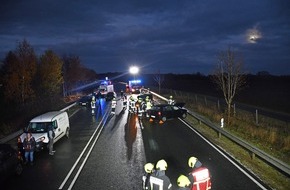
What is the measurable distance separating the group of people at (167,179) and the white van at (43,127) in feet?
30.7

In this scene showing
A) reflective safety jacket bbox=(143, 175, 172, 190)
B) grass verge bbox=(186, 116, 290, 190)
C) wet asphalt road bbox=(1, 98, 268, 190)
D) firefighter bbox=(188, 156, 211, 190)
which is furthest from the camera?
wet asphalt road bbox=(1, 98, 268, 190)

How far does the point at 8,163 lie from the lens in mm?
11469

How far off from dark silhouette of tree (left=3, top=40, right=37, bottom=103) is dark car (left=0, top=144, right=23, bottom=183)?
26081mm

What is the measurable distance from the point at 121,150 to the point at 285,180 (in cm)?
776

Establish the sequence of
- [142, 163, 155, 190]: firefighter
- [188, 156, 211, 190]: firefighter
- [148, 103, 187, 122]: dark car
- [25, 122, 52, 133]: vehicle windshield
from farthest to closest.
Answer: [148, 103, 187, 122]: dark car
[25, 122, 52, 133]: vehicle windshield
[188, 156, 211, 190]: firefighter
[142, 163, 155, 190]: firefighter

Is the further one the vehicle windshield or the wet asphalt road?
the vehicle windshield

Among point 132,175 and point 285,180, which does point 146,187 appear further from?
point 285,180

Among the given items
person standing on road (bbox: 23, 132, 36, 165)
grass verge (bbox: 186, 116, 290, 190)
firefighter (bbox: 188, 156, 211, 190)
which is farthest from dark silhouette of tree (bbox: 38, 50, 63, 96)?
firefighter (bbox: 188, 156, 211, 190)

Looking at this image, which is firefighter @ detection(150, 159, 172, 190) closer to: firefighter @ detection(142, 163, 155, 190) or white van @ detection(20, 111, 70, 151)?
firefighter @ detection(142, 163, 155, 190)

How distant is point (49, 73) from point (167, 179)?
123 ft

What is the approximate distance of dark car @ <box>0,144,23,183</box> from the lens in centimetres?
1109

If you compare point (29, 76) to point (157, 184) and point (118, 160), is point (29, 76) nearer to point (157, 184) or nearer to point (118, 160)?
point (118, 160)

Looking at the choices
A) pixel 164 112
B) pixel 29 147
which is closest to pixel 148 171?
pixel 29 147

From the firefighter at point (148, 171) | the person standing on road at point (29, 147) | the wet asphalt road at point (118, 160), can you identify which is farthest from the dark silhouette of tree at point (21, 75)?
the firefighter at point (148, 171)
